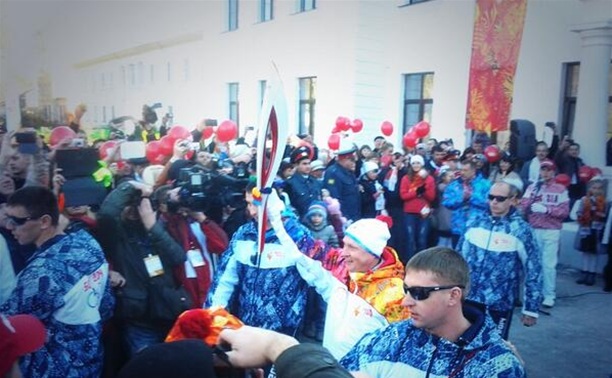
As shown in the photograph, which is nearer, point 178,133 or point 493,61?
point 178,133

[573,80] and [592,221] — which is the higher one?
[573,80]

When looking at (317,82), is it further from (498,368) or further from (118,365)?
(498,368)

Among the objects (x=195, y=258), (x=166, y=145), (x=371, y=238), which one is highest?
(x=166, y=145)

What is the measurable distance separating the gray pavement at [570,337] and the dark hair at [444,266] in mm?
3119

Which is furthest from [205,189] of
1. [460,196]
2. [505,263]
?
[460,196]

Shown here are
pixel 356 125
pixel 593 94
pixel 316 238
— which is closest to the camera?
pixel 316 238

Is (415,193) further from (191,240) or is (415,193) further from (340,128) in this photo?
(191,240)

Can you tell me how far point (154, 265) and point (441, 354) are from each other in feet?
6.46

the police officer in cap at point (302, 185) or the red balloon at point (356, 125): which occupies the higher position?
the red balloon at point (356, 125)

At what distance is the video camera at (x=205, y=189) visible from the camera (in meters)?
3.26

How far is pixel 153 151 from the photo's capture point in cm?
530

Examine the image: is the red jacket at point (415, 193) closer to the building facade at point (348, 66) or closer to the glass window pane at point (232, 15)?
the building facade at point (348, 66)

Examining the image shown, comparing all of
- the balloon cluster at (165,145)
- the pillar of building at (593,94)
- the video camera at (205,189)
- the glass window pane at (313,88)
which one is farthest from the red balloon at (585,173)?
the video camera at (205,189)

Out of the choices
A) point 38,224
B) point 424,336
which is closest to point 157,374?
point 424,336
